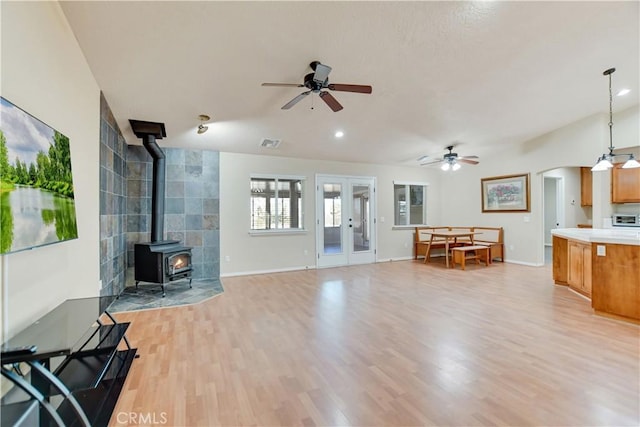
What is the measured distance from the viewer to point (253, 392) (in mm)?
1941

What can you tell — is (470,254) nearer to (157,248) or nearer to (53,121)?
(157,248)

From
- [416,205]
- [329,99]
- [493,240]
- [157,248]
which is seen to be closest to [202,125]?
[157,248]

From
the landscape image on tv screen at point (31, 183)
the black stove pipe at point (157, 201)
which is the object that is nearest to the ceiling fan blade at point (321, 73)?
the landscape image on tv screen at point (31, 183)

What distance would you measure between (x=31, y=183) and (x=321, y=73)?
90.6 inches

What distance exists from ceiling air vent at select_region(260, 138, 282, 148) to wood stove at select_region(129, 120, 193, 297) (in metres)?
1.56

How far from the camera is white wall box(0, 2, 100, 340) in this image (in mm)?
1525

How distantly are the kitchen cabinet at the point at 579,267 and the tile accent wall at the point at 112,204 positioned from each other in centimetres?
608

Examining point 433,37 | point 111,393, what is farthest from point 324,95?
point 111,393

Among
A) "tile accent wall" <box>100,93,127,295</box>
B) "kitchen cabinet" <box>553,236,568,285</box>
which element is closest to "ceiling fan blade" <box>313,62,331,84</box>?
"tile accent wall" <box>100,93,127,295</box>

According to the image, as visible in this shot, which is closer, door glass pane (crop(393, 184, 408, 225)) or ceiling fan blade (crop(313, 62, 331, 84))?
ceiling fan blade (crop(313, 62, 331, 84))

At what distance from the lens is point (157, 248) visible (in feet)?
13.9

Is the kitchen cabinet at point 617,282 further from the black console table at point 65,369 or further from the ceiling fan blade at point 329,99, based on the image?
the black console table at point 65,369

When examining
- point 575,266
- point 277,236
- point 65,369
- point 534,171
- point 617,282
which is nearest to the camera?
point 65,369

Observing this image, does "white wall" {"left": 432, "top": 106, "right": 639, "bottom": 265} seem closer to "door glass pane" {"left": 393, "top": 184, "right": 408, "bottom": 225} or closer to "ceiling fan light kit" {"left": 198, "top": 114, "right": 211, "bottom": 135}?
"door glass pane" {"left": 393, "top": 184, "right": 408, "bottom": 225}
